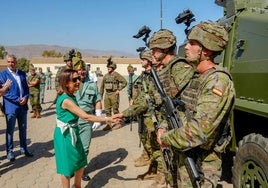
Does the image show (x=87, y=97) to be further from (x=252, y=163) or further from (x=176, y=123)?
(x=176, y=123)

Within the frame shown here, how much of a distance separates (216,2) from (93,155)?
383 centimetres

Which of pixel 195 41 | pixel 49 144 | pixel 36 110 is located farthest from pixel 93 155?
pixel 36 110

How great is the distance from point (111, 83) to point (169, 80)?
6.11 metres

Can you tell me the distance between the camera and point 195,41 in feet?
8.57

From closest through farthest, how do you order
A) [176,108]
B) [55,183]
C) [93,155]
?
[176,108] → [55,183] → [93,155]

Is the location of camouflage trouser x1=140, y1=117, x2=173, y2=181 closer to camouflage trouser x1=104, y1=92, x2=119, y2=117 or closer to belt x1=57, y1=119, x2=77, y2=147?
belt x1=57, y1=119, x2=77, y2=147

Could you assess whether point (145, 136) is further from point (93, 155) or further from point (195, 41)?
point (195, 41)

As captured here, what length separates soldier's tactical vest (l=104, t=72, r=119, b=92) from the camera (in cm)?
970

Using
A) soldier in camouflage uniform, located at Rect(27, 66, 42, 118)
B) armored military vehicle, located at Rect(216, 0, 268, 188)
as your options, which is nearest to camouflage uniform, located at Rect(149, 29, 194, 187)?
armored military vehicle, located at Rect(216, 0, 268, 188)

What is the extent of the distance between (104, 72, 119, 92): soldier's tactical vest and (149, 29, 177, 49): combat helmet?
18.6 feet

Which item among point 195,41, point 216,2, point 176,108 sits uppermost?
point 216,2

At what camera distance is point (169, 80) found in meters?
3.67

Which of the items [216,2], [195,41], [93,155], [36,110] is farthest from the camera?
[36,110]

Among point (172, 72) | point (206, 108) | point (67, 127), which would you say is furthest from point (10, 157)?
point (206, 108)
